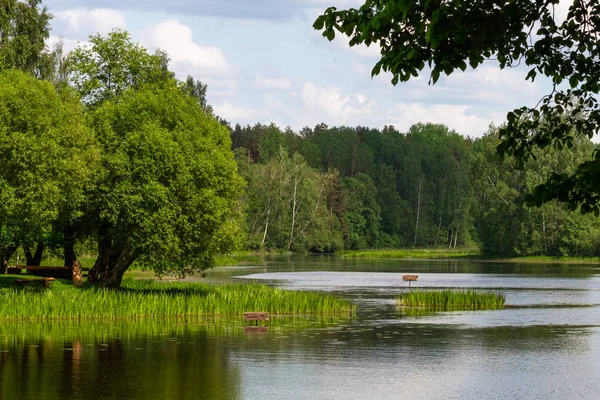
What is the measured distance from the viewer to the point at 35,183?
38.9 m

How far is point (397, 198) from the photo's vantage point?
177750mm

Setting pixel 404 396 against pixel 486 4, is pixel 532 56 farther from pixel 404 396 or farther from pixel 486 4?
pixel 404 396

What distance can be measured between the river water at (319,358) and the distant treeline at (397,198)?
69901 mm

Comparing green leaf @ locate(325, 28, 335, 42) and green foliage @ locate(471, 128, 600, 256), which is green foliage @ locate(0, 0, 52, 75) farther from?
green foliage @ locate(471, 128, 600, 256)

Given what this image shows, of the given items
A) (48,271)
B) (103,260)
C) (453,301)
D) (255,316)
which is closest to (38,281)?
(48,271)

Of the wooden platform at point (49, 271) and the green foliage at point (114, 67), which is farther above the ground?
the green foliage at point (114, 67)

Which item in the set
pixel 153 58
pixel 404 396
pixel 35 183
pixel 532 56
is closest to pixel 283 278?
pixel 153 58

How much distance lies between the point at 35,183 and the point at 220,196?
9.71m

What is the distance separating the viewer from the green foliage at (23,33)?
5675 cm

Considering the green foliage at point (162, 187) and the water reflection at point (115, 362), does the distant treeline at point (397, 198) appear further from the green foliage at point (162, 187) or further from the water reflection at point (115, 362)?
the water reflection at point (115, 362)

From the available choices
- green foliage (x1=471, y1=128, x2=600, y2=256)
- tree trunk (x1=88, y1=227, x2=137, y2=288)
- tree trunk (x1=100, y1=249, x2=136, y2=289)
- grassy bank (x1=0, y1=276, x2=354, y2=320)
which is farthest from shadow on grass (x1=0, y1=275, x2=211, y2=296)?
green foliage (x1=471, y1=128, x2=600, y2=256)

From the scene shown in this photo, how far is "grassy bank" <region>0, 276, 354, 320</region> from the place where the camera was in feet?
122

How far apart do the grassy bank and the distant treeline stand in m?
67.1

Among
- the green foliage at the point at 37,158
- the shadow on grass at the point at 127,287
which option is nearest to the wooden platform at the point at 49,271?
the shadow on grass at the point at 127,287
